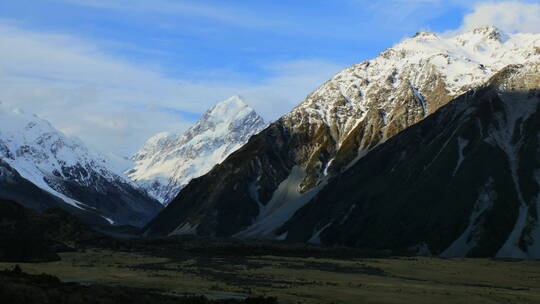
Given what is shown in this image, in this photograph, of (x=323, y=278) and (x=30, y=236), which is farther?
(x=30, y=236)

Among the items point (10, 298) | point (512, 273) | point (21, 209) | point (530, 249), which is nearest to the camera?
point (10, 298)

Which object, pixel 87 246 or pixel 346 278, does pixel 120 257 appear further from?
pixel 346 278

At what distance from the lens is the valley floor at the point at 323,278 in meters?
89.1

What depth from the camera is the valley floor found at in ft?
292

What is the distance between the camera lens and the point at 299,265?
150875 mm

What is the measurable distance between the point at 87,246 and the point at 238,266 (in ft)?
196

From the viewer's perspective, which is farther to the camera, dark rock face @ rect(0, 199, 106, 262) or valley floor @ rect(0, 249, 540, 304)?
dark rock face @ rect(0, 199, 106, 262)

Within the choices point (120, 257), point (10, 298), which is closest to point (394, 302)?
point (10, 298)

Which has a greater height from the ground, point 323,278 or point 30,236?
point 30,236

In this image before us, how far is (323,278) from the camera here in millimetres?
115688

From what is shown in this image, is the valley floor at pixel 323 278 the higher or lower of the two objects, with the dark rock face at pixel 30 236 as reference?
lower

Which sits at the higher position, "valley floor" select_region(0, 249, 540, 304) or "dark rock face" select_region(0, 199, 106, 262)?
"dark rock face" select_region(0, 199, 106, 262)

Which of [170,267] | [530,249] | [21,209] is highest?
[21,209]

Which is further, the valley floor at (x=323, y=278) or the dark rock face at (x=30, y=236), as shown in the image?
the dark rock face at (x=30, y=236)
